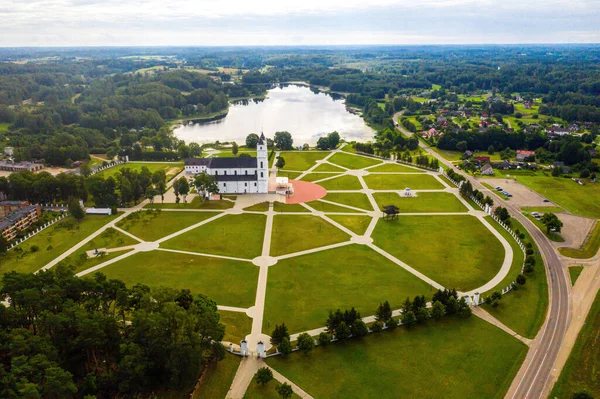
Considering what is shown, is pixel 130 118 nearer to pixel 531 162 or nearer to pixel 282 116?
pixel 282 116

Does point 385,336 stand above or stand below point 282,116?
below

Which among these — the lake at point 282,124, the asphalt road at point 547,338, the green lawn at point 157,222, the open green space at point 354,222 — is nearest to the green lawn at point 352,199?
the open green space at point 354,222

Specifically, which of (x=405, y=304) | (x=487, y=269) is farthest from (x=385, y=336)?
(x=487, y=269)

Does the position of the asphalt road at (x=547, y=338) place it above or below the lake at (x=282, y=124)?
below

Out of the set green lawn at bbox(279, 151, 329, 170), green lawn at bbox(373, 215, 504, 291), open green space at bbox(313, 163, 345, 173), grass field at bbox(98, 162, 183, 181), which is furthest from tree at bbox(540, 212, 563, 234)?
grass field at bbox(98, 162, 183, 181)

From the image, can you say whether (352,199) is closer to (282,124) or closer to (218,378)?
(218,378)

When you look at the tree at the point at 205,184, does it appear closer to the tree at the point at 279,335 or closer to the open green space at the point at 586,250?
the tree at the point at 279,335
